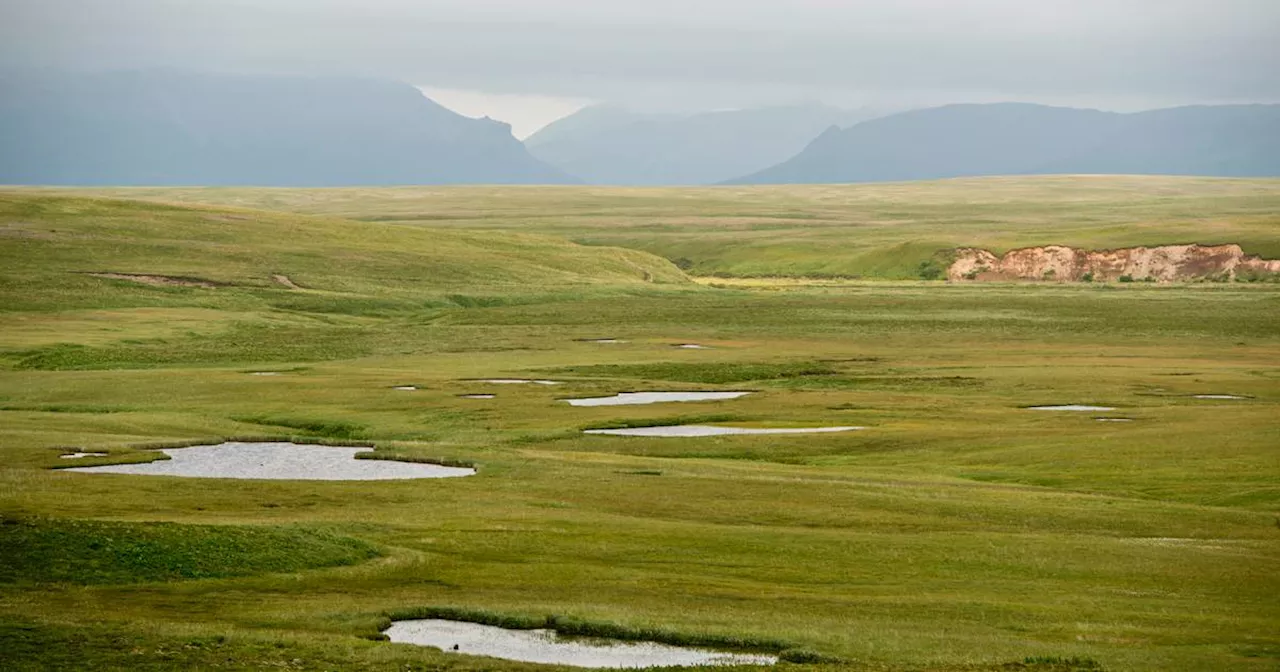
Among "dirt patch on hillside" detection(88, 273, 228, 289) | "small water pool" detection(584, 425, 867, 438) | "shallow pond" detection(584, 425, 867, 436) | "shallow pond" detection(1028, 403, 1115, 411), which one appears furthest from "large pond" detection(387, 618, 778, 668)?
"dirt patch on hillside" detection(88, 273, 228, 289)

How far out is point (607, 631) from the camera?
94.2 feet

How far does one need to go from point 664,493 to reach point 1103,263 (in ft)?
512

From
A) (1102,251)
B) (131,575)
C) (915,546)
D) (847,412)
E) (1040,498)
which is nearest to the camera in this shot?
(131,575)

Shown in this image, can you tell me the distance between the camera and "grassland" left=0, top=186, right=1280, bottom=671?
28641 millimetres

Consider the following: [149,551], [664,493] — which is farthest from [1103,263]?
[149,551]

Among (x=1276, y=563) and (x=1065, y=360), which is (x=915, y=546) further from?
(x=1065, y=360)

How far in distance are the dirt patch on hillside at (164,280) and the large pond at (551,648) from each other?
11408cm

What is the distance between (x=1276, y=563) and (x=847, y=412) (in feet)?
115

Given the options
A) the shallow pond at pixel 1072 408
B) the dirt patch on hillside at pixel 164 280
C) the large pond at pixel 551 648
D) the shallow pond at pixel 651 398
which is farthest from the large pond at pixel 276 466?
the dirt patch on hillside at pixel 164 280

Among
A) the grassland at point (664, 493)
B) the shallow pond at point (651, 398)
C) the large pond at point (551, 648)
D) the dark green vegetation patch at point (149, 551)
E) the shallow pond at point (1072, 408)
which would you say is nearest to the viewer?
the large pond at point (551, 648)

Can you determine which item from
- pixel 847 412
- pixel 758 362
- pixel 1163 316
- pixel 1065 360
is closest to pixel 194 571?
pixel 847 412

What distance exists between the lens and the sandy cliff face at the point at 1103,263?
18525 centimetres

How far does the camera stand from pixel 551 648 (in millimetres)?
27703

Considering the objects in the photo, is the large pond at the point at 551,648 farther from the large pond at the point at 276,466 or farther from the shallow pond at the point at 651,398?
the shallow pond at the point at 651,398
